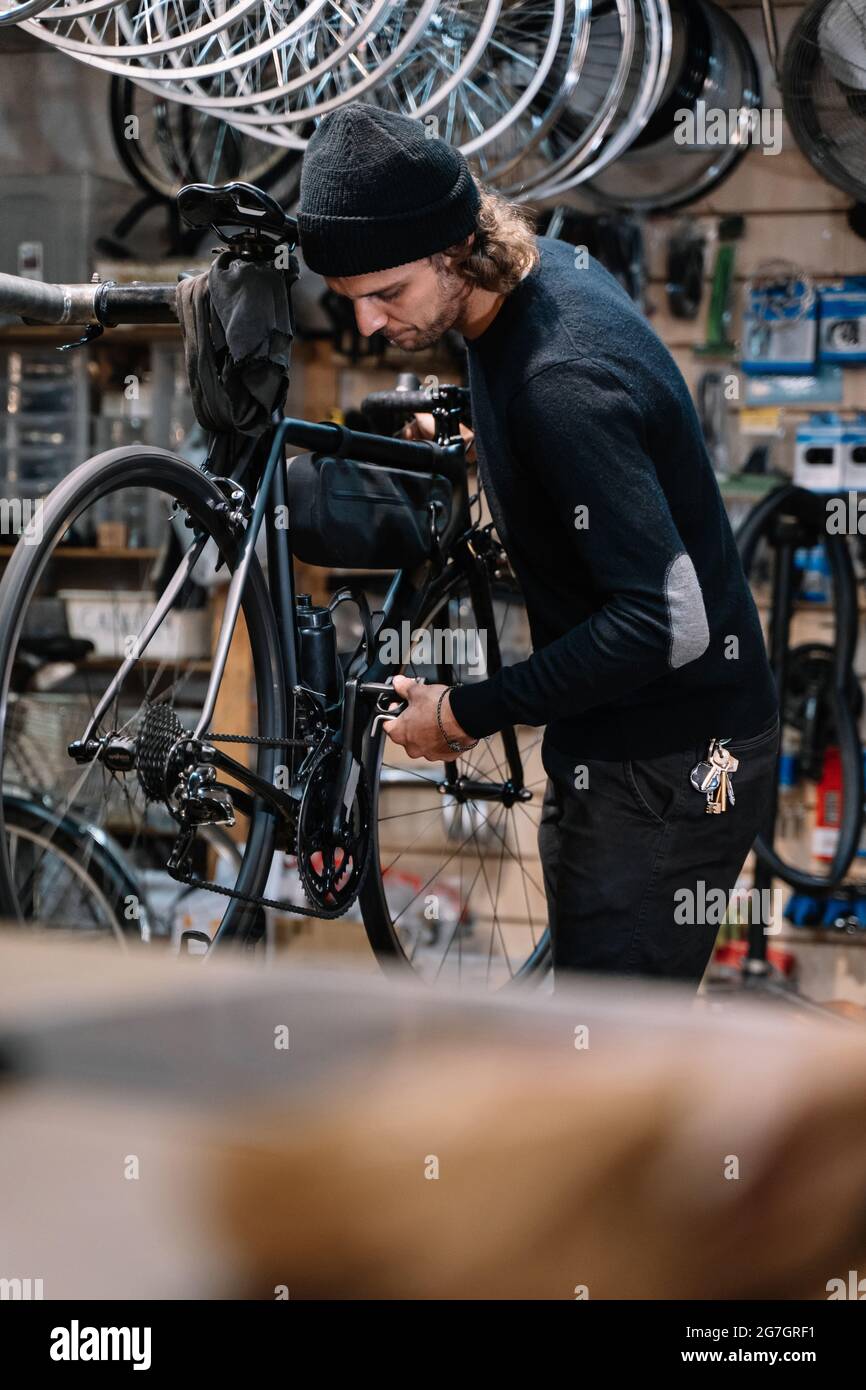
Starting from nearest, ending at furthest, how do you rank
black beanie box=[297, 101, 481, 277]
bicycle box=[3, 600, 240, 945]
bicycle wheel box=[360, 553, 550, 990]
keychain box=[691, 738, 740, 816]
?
black beanie box=[297, 101, 481, 277], keychain box=[691, 738, 740, 816], bicycle box=[3, 600, 240, 945], bicycle wheel box=[360, 553, 550, 990]

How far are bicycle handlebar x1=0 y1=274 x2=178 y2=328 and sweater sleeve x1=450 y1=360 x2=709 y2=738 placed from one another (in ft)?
1.27

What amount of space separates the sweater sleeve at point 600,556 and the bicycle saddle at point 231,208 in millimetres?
314

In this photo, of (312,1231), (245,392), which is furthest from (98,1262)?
(245,392)

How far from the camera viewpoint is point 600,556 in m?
1.42

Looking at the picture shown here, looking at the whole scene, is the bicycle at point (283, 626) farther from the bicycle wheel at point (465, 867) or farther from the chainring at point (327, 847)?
the bicycle wheel at point (465, 867)

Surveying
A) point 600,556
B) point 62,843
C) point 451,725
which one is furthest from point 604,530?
point 62,843

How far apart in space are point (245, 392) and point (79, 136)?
2.88m

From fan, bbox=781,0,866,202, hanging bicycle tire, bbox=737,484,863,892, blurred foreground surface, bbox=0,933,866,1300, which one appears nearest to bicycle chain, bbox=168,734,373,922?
blurred foreground surface, bbox=0,933,866,1300

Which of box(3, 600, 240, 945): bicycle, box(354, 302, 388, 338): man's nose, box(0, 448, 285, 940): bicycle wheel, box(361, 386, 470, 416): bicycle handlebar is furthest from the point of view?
box(3, 600, 240, 945): bicycle

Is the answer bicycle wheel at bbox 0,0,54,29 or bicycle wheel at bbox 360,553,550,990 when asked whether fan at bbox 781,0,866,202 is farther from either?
bicycle wheel at bbox 0,0,54,29

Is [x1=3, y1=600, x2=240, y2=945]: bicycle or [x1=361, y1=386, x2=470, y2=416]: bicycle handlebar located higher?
[x1=361, y1=386, x2=470, y2=416]: bicycle handlebar

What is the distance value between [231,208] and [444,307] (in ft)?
0.77

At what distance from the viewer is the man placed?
1363mm

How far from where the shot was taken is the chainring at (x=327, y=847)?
1.63 meters
